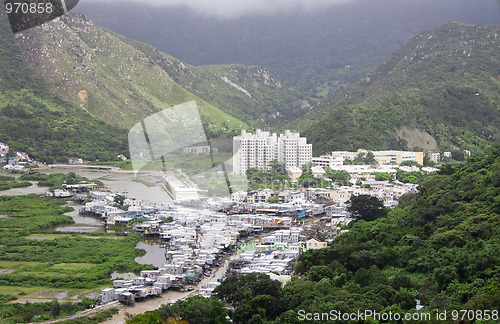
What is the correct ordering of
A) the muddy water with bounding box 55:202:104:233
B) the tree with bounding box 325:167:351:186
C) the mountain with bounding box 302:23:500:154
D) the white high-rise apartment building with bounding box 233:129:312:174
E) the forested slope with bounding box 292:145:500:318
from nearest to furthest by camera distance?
the forested slope with bounding box 292:145:500:318 < the muddy water with bounding box 55:202:104:233 < the tree with bounding box 325:167:351:186 < the white high-rise apartment building with bounding box 233:129:312:174 < the mountain with bounding box 302:23:500:154

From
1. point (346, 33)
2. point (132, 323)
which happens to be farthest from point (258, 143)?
point (346, 33)

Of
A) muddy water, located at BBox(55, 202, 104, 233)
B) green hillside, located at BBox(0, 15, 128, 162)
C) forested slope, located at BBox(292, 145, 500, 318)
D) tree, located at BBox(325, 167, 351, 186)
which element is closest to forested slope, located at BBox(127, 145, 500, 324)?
forested slope, located at BBox(292, 145, 500, 318)

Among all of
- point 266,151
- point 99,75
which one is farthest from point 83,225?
point 99,75

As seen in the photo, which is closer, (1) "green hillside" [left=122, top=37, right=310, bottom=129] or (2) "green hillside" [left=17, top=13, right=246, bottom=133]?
(2) "green hillside" [left=17, top=13, right=246, bottom=133]

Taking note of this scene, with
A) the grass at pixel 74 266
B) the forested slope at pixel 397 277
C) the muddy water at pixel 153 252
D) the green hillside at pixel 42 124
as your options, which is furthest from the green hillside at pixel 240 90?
the forested slope at pixel 397 277

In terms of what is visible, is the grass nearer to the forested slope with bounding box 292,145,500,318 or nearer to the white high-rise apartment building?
the forested slope with bounding box 292,145,500,318

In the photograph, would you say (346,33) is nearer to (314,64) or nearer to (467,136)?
(314,64)

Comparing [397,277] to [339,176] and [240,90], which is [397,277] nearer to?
[339,176]
